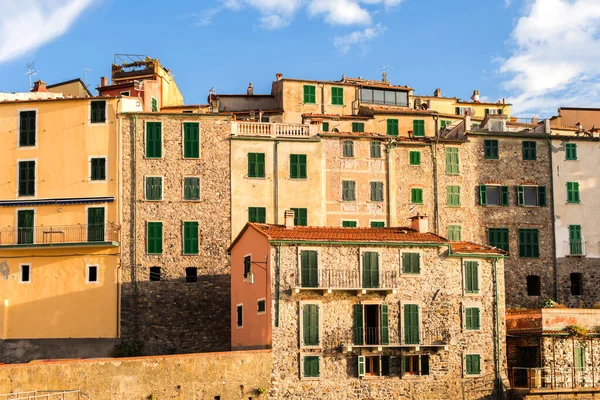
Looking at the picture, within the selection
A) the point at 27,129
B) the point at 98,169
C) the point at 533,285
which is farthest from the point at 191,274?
the point at 533,285

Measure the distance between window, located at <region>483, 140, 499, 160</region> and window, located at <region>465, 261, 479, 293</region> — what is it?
50.8 feet

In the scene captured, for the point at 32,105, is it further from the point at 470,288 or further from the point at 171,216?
the point at 470,288

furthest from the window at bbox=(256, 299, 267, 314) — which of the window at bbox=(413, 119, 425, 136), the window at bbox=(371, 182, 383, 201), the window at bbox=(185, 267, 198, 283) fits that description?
the window at bbox=(413, 119, 425, 136)

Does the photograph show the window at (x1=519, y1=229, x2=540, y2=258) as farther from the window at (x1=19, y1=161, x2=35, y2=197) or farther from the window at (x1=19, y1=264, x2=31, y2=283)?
the window at (x1=19, y1=161, x2=35, y2=197)

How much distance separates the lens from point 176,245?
5684 centimetres

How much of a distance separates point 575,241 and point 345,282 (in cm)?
2219

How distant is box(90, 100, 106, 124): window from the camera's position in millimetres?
57750

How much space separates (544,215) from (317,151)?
1478cm

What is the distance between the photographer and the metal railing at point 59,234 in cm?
5625

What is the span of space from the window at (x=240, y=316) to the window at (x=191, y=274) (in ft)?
23.5

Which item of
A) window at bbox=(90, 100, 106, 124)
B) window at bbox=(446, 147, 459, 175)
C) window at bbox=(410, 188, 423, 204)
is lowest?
→ window at bbox=(410, 188, 423, 204)

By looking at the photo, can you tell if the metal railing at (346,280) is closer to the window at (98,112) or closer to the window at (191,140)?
the window at (191,140)

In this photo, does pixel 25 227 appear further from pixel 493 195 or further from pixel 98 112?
pixel 493 195

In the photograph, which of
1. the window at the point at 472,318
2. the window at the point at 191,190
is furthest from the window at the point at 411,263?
the window at the point at 191,190
